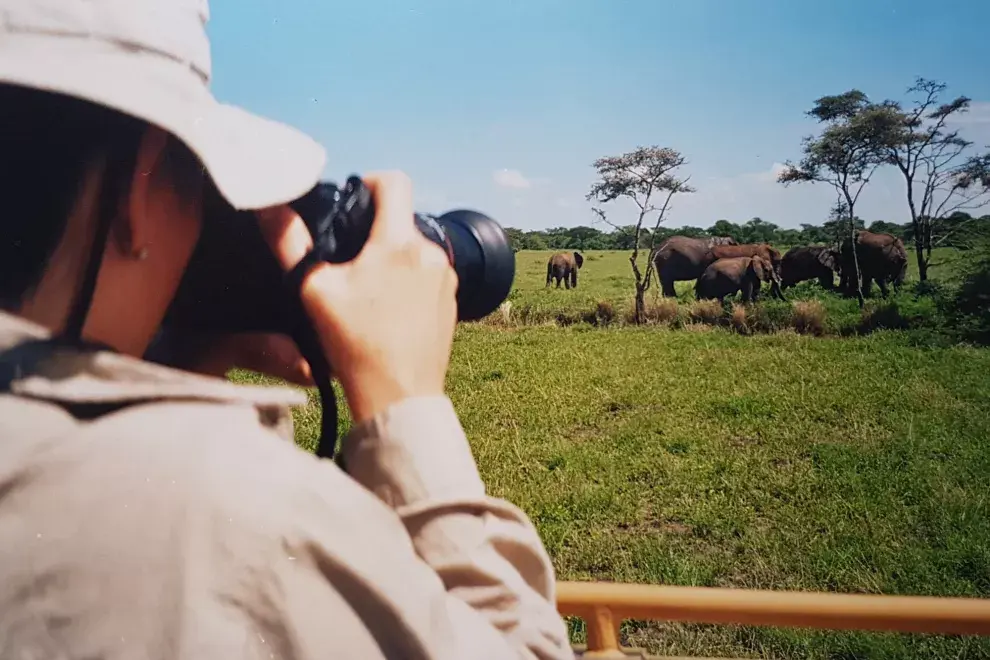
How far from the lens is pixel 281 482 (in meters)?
0.33

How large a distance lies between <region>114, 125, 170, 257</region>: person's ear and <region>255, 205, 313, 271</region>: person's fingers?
0.06 meters

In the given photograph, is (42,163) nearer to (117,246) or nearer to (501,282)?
(117,246)

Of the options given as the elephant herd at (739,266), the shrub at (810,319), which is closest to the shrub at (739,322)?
the shrub at (810,319)

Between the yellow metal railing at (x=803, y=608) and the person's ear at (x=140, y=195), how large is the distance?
0.47m

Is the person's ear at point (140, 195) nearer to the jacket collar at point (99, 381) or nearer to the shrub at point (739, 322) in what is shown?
the jacket collar at point (99, 381)

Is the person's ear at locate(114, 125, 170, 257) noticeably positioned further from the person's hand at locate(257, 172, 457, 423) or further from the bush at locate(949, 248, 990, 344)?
the bush at locate(949, 248, 990, 344)

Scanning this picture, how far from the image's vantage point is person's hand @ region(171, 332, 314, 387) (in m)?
0.55

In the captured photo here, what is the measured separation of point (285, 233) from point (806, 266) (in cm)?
996

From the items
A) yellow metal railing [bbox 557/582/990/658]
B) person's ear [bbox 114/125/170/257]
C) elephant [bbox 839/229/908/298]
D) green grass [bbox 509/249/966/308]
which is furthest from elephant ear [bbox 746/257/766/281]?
person's ear [bbox 114/125/170/257]

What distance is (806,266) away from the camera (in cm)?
961

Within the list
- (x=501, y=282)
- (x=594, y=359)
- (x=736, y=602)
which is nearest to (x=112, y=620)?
(x=501, y=282)

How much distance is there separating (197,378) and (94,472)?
0.06m

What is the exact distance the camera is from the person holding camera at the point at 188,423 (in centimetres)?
31

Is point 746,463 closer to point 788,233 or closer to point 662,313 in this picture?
point 788,233
